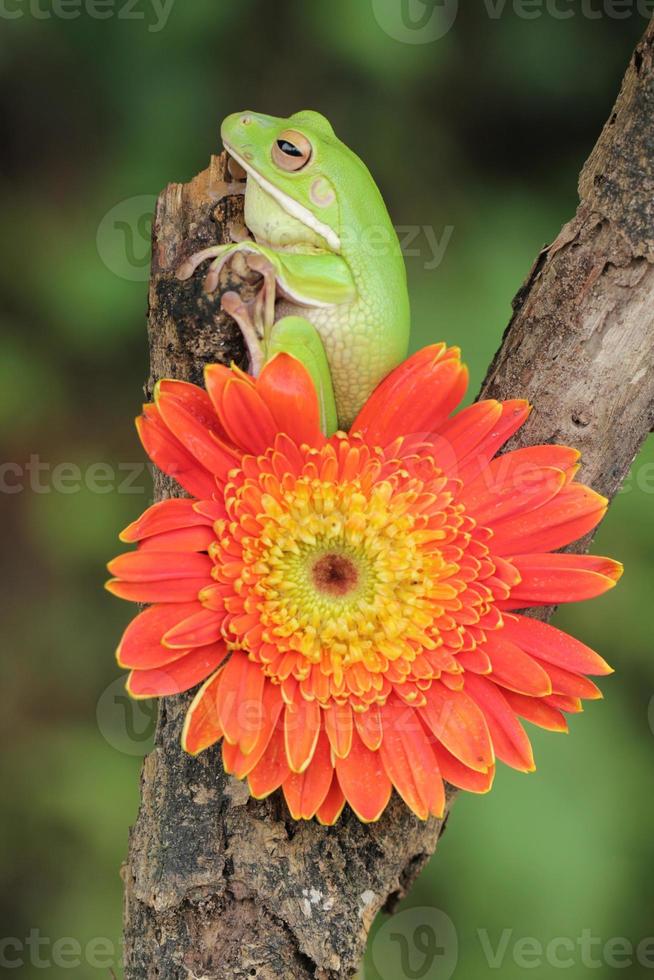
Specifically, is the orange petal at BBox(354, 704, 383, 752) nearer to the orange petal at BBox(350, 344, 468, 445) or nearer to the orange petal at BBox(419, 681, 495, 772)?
the orange petal at BBox(419, 681, 495, 772)

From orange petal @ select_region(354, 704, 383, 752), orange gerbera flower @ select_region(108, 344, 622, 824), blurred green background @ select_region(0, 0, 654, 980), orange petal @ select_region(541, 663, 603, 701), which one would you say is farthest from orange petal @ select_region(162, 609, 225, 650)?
blurred green background @ select_region(0, 0, 654, 980)

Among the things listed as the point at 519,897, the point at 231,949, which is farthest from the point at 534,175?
the point at 231,949

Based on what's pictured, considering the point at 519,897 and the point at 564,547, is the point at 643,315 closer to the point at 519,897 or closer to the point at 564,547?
the point at 564,547

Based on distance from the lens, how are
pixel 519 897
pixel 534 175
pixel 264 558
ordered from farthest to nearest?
pixel 534 175, pixel 519 897, pixel 264 558

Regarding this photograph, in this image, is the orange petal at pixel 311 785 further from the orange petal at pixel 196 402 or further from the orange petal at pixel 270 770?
the orange petal at pixel 196 402

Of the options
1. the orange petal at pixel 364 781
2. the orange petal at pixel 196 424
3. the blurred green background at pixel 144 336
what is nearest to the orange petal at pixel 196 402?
the orange petal at pixel 196 424
